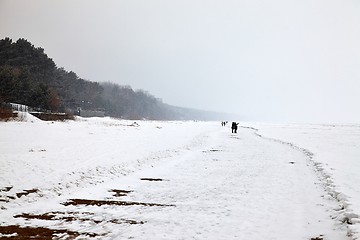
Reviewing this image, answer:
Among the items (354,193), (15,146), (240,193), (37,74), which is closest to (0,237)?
(240,193)

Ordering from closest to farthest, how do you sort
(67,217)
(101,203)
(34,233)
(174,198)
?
(34,233) < (67,217) < (101,203) < (174,198)

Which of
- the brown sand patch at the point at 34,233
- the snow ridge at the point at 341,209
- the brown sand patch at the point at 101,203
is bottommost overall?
the brown sand patch at the point at 101,203

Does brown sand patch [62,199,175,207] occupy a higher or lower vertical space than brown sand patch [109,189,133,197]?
higher

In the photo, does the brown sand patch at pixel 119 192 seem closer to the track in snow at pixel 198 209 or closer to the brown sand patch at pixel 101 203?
the track in snow at pixel 198 209

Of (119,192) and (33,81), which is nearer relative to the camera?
(119,192)

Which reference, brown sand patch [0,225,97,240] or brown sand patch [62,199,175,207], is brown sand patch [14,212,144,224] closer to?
brown sand patch [0,225,97,240]

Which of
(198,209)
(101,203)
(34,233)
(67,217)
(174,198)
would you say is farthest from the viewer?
(174,198)

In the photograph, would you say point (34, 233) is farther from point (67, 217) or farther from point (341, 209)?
point (341, 209)

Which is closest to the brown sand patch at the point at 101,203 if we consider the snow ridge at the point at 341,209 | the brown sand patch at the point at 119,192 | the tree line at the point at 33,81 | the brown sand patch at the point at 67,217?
Answer: the brown sand patch at the point at 119,192

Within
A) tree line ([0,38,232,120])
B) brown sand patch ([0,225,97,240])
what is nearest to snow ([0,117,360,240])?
brown sand patch ([0,225,97,240])

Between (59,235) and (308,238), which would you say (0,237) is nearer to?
(59,235)

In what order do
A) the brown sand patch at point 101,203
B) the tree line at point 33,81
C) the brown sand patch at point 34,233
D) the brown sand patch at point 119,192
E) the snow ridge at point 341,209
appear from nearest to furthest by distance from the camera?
the brown sand patch at point 34,233
the snow ridge at point 341,209
the brown sand patch at point 101,203
the brown sand patch at point 119,192
the tree line at point 33,81

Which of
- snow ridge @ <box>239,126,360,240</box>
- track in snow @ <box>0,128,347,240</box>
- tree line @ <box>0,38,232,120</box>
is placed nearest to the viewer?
track in snow @ <box>0,128,347,240</box>

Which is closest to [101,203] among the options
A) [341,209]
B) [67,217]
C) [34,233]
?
[67,217]
